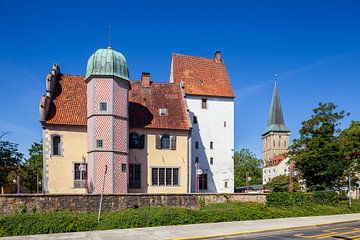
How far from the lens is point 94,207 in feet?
70.8

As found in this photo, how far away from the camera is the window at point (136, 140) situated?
106 ft

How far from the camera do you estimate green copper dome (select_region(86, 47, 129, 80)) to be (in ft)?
95.2

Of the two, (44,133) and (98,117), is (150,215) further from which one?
(44,133)

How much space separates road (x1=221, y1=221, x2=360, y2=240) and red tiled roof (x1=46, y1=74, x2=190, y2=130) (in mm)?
16796

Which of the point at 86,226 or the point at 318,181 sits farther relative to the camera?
the point at 318,181

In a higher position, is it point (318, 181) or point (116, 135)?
point (116, 135)

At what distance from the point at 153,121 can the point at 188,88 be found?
7.06 metres

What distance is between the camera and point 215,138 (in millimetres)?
38812

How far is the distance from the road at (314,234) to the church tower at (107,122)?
14.0 meters

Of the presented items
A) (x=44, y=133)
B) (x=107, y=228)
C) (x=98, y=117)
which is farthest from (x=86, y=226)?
(x=44, y=133)

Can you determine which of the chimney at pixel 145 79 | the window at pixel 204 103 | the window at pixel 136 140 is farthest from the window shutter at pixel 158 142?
the window at pixel 204 103

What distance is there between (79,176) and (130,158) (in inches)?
185

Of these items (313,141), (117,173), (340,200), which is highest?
(313,141)

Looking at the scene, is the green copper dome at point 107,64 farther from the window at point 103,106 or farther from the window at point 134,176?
the window at point 134,176
